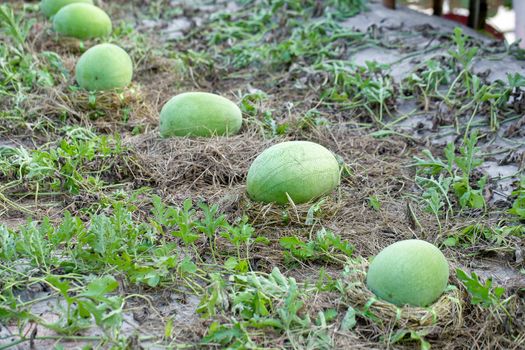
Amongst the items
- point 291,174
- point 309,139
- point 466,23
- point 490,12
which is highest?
point 291,174

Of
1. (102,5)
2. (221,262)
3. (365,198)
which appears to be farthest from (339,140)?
(102,5)

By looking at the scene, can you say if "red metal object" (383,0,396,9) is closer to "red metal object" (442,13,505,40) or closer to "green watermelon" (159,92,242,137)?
"red metal object" (442,13,505,40)

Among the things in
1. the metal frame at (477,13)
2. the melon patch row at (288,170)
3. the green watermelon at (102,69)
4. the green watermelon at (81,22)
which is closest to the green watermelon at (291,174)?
the melon patch row at (288,170)

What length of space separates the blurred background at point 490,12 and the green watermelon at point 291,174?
2.73 meters

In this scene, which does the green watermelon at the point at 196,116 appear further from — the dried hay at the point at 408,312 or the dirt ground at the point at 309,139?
the dried hay at the point at 408,312

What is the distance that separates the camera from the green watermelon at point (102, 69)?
4.82 m

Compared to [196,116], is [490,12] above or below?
below

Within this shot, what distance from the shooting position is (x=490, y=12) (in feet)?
23.4

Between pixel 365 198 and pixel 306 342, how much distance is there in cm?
127

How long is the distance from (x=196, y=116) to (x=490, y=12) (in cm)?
410

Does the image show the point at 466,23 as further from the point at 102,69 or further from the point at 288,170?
the point at 288,170

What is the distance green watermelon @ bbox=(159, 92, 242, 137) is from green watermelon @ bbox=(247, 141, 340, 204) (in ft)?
2.63

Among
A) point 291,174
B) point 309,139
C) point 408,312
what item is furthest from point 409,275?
point 309,139

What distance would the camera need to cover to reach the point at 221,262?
3064mm
